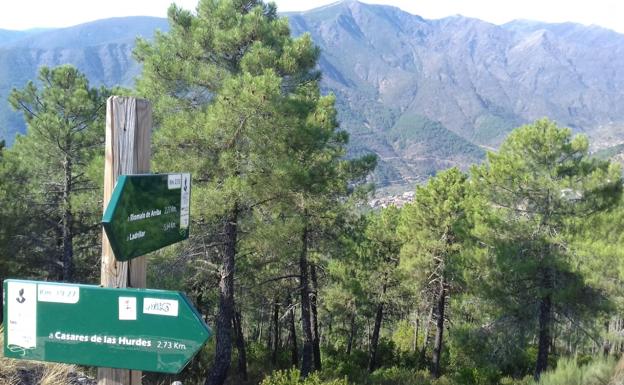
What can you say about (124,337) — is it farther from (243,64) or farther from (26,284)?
(243,64)

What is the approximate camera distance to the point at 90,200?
12.3 metres

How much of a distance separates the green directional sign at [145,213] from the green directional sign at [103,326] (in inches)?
8.3

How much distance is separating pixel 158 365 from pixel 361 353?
19795 mm

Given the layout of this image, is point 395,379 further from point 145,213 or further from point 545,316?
point 145,213

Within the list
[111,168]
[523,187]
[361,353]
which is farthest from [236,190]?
[361,353]

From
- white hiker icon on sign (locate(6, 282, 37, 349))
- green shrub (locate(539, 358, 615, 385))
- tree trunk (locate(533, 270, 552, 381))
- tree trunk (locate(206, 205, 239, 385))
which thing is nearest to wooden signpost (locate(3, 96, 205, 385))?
white hiker icon on sign (locate(6, 282, 37, 349))

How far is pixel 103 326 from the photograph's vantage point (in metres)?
1.93

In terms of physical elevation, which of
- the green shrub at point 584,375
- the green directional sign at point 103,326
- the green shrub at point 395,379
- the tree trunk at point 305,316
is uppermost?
the green directional sign at point 103,326

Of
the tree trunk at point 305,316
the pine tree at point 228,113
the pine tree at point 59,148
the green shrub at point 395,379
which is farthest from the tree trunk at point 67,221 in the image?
the green shrub at point 395,379

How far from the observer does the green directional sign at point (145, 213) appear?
6.11ft

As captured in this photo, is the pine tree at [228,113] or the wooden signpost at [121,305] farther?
the pine tree at [228,113]

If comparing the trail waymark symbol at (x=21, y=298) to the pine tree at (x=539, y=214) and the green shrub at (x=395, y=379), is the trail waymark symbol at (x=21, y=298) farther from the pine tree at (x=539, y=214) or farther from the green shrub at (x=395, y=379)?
the green shrub at (x=395, y=379)

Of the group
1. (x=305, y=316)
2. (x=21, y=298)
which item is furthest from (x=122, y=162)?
(x=305, y=316)

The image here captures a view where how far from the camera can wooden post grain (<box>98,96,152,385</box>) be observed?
2020 millimetres
